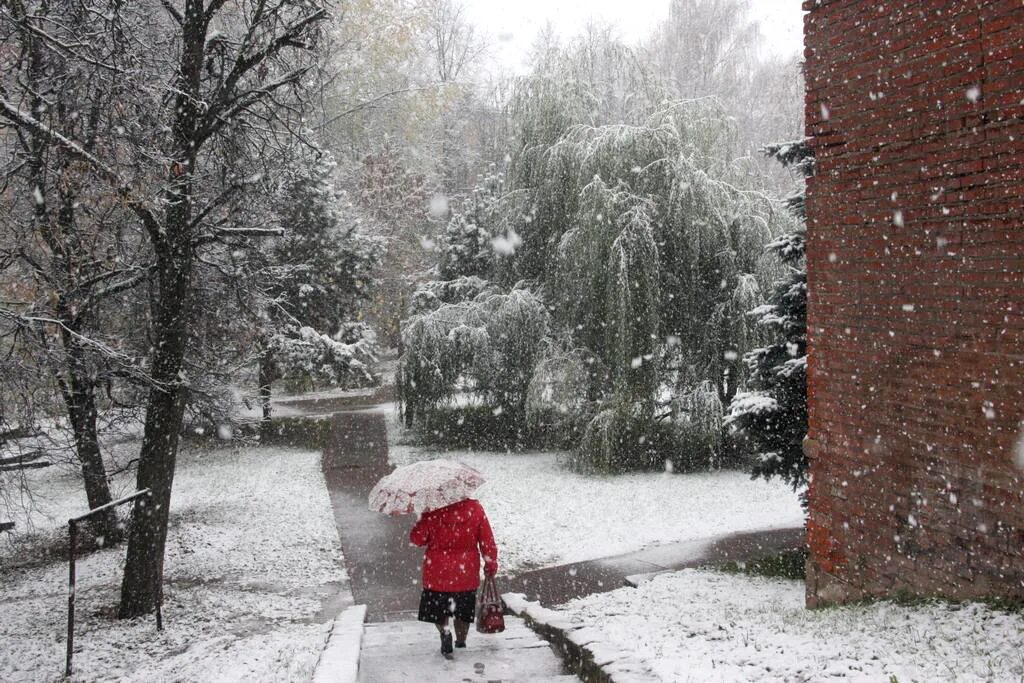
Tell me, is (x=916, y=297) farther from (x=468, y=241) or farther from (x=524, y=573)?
(x=468, y=241)

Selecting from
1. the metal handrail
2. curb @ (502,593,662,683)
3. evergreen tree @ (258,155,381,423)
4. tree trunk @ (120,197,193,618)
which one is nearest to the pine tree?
curb @ (502,593,662,683)

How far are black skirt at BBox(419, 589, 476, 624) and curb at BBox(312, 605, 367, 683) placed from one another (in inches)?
19.9

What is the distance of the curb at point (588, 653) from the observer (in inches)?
178

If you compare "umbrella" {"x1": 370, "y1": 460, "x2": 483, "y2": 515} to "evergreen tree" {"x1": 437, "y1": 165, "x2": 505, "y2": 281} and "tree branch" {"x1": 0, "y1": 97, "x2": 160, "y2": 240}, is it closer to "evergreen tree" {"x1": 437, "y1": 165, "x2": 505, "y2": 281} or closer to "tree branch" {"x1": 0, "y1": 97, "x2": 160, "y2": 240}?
"tree branch" {"x1": 0, "y1": 97, "x2": 160, "y2": 240}

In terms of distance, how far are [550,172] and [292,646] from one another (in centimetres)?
1169

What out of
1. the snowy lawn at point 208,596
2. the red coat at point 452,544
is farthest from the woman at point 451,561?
the snowy lawn at point 208,596

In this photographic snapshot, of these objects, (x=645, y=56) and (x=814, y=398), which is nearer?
(x=814, y=398)

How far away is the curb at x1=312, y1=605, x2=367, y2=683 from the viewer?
4625 mm

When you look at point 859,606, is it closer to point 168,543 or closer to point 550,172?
point 168,543

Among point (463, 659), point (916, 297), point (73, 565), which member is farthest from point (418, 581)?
point (916, 297)

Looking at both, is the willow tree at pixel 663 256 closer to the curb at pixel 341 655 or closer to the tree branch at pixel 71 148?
the tree branch at pixel 71 148

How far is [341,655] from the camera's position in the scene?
512cm

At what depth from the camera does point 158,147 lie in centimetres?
893

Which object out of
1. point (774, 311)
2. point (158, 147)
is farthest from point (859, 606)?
point (158, 147)
